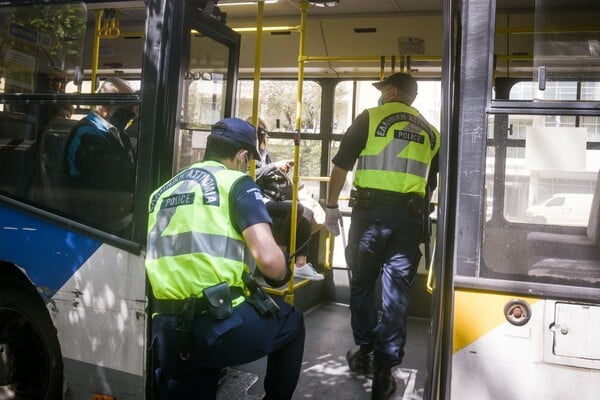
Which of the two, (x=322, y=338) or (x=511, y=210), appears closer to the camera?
(x=511, y=210)

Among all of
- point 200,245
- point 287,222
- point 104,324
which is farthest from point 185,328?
point 287,222

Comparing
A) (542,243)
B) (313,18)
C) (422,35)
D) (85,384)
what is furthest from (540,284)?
(313,18)

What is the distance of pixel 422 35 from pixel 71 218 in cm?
351

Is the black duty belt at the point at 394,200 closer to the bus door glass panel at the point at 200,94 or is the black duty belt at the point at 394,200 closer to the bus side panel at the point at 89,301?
the bus door glass panel at the point at 200,94

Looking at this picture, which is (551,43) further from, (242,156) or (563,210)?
(242,156)

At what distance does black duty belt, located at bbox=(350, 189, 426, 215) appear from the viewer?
3.63 metres

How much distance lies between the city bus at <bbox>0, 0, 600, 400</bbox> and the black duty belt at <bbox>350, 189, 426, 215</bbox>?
0.28 metres

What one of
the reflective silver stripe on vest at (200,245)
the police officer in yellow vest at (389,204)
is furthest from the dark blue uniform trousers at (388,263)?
the reflective silver stripe on vest at (200,245)

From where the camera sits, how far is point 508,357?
7.04ft

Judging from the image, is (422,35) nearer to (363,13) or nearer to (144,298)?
(363,13)

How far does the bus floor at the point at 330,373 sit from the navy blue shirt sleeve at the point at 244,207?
1.58m

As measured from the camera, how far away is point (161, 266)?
241cm

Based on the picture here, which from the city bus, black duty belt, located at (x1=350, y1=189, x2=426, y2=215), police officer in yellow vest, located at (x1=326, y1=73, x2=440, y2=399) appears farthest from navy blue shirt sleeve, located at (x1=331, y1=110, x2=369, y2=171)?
the city bus

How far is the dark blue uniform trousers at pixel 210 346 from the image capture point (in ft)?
7.61
